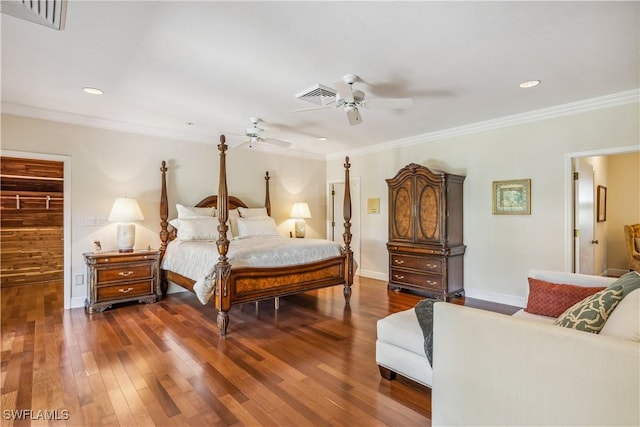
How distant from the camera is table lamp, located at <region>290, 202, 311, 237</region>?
20.5ft

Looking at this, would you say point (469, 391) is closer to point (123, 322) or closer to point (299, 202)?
point (123, 322)

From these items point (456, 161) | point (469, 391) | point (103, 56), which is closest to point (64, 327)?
point (103, 56)

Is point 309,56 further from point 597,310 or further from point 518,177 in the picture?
point 518,177

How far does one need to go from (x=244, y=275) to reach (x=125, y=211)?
6.75ft

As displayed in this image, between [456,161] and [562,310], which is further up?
[456,161]

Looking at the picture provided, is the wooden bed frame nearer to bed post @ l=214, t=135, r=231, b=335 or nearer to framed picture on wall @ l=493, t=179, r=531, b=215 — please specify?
bed post @ l=214, t=135, r=231, b=335

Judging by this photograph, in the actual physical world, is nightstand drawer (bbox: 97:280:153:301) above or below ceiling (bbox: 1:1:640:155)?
below

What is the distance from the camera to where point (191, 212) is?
486 centimetres

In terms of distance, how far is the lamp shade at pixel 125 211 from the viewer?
Result: 4.26 m

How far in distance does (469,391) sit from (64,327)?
4.00 metres

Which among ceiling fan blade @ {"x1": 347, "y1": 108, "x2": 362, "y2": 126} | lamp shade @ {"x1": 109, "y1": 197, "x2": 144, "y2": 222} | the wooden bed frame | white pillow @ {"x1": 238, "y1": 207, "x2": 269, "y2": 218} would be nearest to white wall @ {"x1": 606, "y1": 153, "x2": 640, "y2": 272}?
the wooden bed frame

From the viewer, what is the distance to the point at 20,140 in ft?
12.8

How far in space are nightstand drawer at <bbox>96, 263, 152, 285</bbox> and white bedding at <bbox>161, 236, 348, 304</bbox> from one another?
297 millimetres

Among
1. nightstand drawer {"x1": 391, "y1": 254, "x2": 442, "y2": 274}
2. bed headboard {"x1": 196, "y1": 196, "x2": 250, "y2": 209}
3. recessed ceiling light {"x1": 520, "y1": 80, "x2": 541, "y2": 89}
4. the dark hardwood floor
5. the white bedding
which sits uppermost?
recessed ceiling light {"x1": 520, "y1": 80, "x2": 541, "y2": 89}
